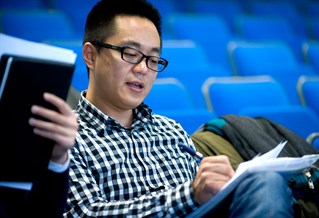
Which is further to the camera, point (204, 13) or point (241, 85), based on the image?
point (204, 13)

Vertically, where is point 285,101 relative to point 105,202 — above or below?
above

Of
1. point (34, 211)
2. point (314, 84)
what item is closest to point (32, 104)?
point (34, 211)

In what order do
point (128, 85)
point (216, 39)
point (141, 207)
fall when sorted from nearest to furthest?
point (141, 207), point (128, 85), point (216, 39)

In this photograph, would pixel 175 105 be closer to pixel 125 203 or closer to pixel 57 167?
pixel 125 203

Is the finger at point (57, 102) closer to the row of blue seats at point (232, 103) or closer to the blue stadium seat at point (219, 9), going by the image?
the row of blue seats at point (232, 103)

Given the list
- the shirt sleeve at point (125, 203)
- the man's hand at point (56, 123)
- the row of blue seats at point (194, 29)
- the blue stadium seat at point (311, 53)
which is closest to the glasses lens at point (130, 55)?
the shirt sleeve at point (125, 203)

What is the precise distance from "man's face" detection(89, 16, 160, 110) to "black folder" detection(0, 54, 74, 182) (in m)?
0.41

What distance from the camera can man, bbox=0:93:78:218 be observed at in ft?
2.86

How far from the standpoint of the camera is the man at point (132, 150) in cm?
105

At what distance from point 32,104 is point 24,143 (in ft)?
0.22

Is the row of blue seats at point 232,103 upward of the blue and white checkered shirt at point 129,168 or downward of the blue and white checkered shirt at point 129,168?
upward

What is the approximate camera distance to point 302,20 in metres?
3.84

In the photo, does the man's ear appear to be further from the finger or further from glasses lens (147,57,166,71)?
the finger

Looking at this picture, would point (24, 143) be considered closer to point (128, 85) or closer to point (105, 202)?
point (105, 202)
